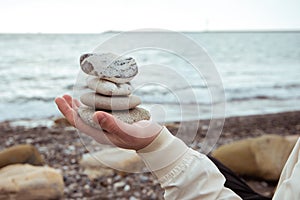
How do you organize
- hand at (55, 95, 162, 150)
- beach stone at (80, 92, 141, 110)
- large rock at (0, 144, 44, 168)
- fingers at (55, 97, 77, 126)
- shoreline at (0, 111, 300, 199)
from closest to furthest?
hand at (55, 95, 162, 150), fingers at (55, 97, 77, 126), beach stone at (80, 92, 141, 110), shoreline at (0, 111, 300, 199), large rock at (0, 144, 44, 168)

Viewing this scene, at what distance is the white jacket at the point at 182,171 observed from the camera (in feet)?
4.21

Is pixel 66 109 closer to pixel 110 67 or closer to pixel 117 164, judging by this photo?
pixel 110 67

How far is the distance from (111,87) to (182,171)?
48 cm

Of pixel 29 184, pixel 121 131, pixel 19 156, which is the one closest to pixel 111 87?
pixel 121 131

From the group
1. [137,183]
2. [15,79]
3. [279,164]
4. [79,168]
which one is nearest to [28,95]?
[15,79]

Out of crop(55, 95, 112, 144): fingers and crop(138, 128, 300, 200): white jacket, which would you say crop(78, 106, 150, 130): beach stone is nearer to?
crop(55, 95, 112, 144): fingers

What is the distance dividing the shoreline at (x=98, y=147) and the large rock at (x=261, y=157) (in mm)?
136

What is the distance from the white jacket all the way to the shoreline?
212mm

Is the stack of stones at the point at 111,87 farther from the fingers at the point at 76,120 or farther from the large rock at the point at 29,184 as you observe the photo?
the large rock at the point at 29,184

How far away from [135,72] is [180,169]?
0.47 metres

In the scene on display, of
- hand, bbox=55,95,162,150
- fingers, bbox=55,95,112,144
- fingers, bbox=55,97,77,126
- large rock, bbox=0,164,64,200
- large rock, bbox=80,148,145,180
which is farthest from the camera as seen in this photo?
large rock, bbox=80,148,145,180

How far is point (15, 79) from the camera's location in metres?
15.3

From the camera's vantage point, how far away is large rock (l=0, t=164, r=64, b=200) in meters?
3.64

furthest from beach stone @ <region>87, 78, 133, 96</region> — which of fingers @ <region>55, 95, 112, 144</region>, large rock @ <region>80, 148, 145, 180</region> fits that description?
large rock @ <region>80, 148, 145, 180</region>
